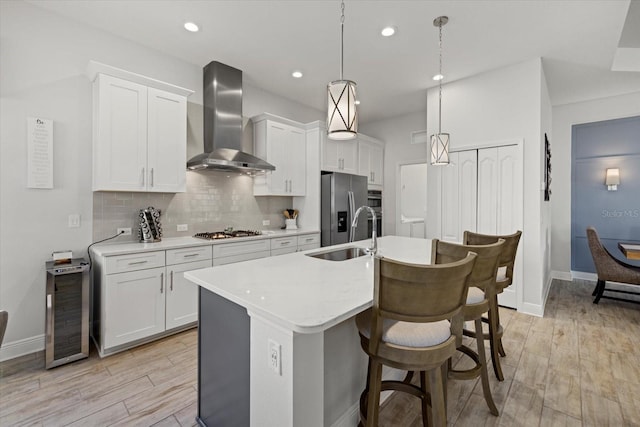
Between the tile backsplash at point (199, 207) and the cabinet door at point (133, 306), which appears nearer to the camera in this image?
the cabinet door at point (133, 306)

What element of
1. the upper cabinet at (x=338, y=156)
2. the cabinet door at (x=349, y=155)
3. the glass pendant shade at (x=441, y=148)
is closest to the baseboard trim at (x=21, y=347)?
the upper cabinet at (x=338, y=156)

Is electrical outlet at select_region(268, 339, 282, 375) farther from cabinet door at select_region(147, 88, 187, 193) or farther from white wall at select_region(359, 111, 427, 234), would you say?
white wall at select_region(359, 111, 427, 234)

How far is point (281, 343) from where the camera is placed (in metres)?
1.12

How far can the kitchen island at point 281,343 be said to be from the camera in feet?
3.64

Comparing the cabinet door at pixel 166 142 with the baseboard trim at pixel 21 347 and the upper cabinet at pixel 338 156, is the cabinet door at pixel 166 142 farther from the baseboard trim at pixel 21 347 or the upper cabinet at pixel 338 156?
the upper cabinet at pixel 338 156

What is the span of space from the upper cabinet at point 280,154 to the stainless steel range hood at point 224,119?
0.42m

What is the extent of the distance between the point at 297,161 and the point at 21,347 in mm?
3565

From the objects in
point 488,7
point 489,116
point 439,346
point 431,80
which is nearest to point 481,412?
point 439,346

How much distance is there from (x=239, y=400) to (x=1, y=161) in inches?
110

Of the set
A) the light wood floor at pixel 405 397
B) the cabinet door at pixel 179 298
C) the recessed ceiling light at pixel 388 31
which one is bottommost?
the light wood floor at pixel 405 397

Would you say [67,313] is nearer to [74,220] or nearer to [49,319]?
[49,319]

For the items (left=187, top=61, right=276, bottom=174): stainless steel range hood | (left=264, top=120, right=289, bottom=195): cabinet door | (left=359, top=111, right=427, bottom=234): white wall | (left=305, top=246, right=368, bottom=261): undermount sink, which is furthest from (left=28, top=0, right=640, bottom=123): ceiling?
(left=305, top=246, right=368, bottom=261): undermount sink

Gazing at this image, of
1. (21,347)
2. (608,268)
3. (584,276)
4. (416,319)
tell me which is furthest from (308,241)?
(584,276)

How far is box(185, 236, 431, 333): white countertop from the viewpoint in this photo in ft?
3.54
